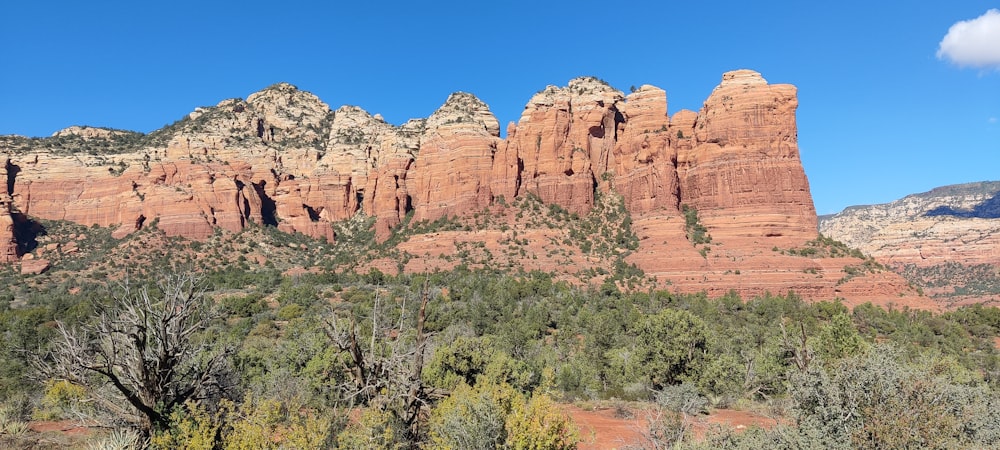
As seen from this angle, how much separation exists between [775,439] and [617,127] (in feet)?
218

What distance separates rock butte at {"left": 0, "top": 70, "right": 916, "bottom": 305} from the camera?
2271 inches

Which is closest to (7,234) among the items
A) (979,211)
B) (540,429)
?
(540,429)

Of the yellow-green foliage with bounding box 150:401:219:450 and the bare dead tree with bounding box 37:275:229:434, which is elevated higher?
the bare dead tree with bounding box 37:275:229:434

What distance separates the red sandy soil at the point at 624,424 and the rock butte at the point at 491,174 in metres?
35.6

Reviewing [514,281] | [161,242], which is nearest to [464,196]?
[514,281]

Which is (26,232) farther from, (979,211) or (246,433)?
(979,211)

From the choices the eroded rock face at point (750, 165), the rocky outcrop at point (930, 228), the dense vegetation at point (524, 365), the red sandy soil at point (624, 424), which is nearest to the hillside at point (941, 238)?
the rocky outcrop at point (930, 228)

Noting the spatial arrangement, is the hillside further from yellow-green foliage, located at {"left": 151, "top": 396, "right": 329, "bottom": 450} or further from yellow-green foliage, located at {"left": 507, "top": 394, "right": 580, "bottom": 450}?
yellow-green foliage, located at {"left": 151, "top": 396, "right": 329, "bottom": 450}

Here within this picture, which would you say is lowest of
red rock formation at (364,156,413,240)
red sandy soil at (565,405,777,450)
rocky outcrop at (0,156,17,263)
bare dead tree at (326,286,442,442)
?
red sandy soil at (565,405,777,450)

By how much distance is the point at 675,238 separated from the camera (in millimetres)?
59906

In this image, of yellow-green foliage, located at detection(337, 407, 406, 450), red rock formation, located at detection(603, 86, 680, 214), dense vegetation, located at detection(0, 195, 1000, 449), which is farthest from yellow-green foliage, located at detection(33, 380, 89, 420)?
red rock formation, located at detection(603, 86, 680, 214)

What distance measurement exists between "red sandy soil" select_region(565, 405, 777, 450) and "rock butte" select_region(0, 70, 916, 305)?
35.6 m

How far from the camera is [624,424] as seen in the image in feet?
60.1

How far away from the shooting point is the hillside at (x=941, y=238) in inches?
3930
